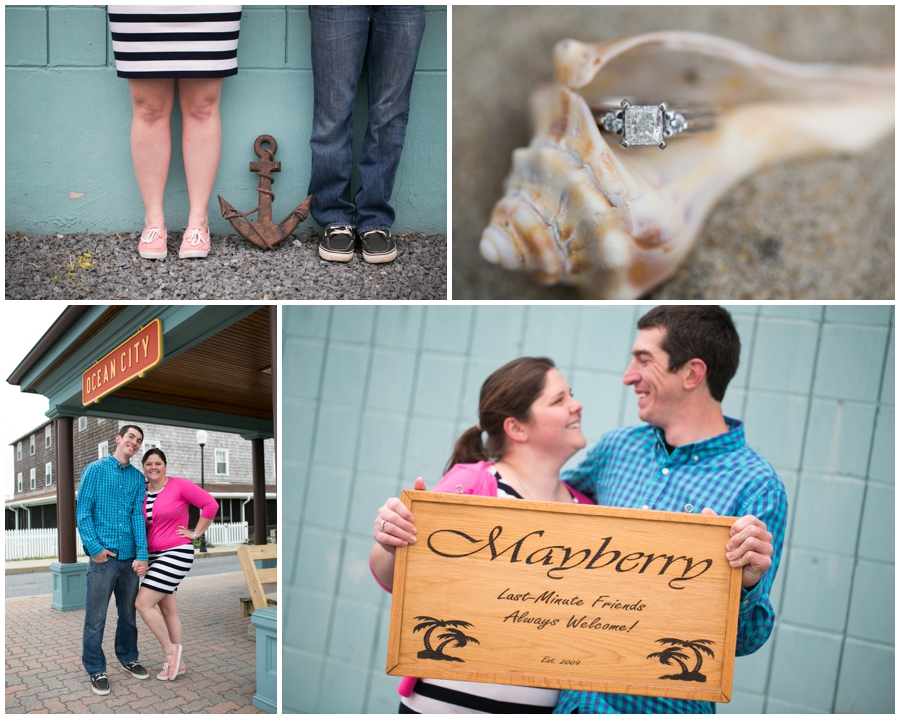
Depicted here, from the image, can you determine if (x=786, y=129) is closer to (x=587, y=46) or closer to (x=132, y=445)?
(x=587, y=46)

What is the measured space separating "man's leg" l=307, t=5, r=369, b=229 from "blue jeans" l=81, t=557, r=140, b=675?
1693 millimetres

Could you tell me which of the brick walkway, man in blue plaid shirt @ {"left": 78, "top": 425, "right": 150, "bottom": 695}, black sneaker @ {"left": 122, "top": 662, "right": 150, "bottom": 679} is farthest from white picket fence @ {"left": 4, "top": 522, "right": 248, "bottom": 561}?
man in blue plaid shirt @ {"left": 78, "top": 425, "right": 150, "bottom": 695}

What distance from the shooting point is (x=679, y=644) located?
51.1 inches

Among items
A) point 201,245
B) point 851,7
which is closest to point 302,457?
point 201,245

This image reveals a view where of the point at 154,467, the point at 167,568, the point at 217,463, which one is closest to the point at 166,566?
the point at 167,568

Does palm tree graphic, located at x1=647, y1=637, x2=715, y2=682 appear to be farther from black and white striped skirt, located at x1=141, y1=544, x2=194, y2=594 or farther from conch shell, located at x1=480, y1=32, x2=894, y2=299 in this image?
black and white striped skirt, located at x1=141, y1=544, x2=194, y2=594

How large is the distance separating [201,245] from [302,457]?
0.83 meters

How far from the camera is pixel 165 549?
279cm

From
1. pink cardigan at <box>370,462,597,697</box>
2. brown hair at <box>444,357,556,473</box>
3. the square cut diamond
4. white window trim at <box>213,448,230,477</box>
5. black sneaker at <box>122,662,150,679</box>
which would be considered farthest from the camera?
white window trim at <box>213,448,230,477</box>

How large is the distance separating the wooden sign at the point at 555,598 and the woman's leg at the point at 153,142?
1625 mm

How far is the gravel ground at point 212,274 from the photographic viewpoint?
223 centimetres

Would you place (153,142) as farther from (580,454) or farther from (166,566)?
(580,454)

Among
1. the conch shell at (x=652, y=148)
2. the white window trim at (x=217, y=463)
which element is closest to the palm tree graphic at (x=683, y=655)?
the conch shell at (x=652, y=148)

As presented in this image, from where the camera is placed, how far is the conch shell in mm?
1936
